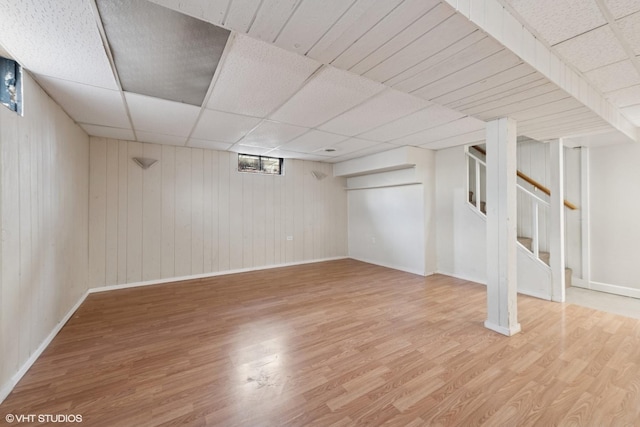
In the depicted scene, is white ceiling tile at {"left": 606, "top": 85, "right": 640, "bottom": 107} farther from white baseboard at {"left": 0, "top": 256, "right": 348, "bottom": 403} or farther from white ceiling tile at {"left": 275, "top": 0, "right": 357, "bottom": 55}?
white baseboard at {"left": 0, "top": 256, "right": 348, "bottom": 403}

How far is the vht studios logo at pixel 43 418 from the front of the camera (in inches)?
59.3

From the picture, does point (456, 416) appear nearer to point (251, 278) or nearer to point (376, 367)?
point (376, 367)

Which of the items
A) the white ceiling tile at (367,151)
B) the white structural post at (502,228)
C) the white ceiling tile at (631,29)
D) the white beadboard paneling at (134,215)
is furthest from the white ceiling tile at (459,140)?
the white beadboard paneling at (134,215)

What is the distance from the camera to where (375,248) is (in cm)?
598

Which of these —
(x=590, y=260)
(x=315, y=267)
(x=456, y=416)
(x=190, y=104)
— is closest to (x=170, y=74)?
(x=190, y=104)

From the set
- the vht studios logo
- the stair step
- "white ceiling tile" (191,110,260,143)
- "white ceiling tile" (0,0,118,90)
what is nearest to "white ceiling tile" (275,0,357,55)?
"white ceiling tile" (0,0,118,90)

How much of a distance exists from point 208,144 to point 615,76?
502 cm

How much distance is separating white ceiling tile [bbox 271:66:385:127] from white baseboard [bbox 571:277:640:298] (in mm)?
4707

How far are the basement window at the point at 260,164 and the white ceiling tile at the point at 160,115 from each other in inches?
60.1

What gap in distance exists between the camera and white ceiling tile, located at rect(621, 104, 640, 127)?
2.78 m

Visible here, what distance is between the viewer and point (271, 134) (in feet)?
12.5

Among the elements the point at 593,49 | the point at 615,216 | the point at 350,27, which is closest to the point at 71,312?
the point at 350,27

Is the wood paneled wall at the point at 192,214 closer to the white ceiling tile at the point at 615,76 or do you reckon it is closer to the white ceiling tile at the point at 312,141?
the white ceiling tile at the point at 312,141

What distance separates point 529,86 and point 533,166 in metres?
3.45
